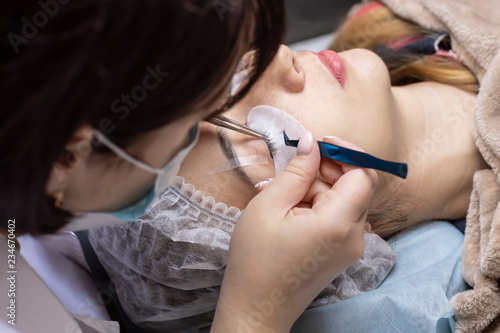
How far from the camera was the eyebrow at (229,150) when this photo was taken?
2.79 feet

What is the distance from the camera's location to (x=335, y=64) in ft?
3.13

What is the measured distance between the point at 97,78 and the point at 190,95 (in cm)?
10

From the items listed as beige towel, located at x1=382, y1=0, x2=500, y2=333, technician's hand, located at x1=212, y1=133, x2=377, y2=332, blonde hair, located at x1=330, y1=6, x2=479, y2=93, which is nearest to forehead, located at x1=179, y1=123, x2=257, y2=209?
technician's hand, located at x1=212, y1=133, x2=377, y2=332

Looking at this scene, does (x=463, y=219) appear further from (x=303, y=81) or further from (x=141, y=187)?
(x=141, y=187)

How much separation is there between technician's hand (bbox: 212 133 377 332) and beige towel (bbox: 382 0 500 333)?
0.35 metres

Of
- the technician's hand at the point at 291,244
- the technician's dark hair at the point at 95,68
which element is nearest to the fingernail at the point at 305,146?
the technician's hand at the point at 291,244

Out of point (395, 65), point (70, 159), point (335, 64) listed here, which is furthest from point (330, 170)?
point (395, 65)

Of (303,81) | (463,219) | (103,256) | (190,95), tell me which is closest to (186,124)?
(190,95)

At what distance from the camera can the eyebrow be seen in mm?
850

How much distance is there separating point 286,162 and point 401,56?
1.90ft

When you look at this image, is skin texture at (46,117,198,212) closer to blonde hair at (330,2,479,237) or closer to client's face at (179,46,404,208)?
client's face at (179,46,404,208)

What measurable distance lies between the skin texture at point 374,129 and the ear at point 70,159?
0.33 m

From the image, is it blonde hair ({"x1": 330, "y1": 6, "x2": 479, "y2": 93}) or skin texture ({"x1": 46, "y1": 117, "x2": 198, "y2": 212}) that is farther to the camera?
blonde hair ({"x1": 330, "y1": 6, "x2": 479, "y2": 93})

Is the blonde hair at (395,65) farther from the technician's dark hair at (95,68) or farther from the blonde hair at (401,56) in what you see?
the technician's dark hair at (95,68)
